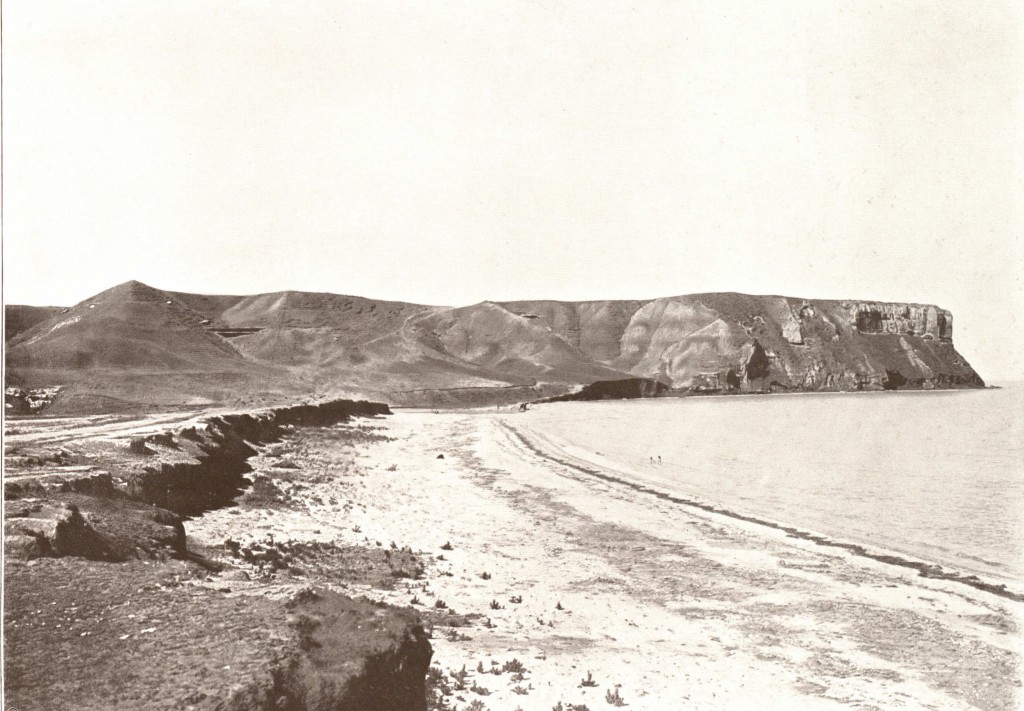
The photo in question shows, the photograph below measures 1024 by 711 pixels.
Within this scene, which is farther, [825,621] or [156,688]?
[825,621]

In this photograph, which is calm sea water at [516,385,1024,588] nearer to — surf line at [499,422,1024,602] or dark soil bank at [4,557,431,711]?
surf line at [499,422,1024,602]

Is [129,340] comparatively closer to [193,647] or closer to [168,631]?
[168,631]

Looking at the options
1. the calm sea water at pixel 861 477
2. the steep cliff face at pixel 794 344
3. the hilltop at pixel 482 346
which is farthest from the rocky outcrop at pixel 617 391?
the calm sea water at pixel 861 477

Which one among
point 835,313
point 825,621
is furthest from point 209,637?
point 835,313

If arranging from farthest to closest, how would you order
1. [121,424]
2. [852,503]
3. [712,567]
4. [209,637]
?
[121,424] < [852,503] < [712,567] < [209,637]

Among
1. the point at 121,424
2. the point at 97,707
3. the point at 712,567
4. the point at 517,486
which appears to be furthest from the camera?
the point at 121,424

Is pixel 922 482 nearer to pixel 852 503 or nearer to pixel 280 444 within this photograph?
pixel 852 503

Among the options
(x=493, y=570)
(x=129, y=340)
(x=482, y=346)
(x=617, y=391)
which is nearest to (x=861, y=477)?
(x=493, y=570)
